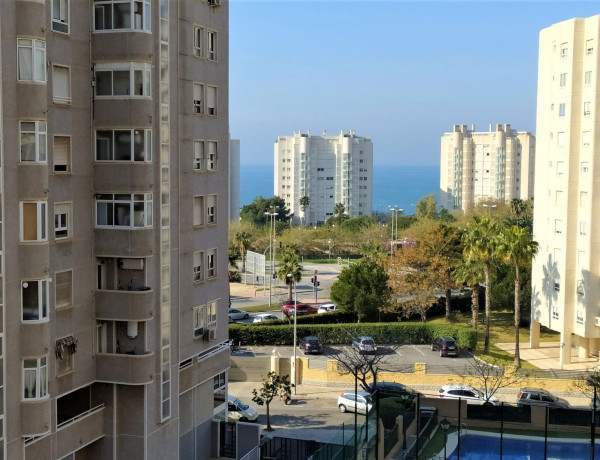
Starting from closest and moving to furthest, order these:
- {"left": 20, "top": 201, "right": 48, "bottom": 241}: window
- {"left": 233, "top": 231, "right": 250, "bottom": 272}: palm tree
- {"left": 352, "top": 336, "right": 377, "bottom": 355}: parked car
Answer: {"left": 20, "top": 201, "right": 48, "bottom": 241}: window
{"left": 352, "top": 336, "right": 377, "bottom": 355}: parked car
{"left": 233, "top": 231, "right": 250, "bottom": 272}: palm tree

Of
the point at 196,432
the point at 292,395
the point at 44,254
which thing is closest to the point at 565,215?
the point at 292,395

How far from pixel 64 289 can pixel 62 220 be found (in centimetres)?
171

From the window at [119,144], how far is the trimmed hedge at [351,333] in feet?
96.5

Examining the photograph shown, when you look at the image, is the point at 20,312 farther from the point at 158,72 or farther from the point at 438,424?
the point at 438,424

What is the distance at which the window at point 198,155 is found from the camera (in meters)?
28.2

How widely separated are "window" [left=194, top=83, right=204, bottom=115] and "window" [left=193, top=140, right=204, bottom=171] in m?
0.91

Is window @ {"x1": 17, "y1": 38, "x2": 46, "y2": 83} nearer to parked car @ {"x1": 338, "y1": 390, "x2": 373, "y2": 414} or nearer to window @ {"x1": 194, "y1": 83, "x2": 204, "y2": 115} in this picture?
window @ {"x1": 194, "y1": 83, "x2": 204, "y2": 115}

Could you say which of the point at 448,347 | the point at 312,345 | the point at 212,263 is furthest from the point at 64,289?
the point at 448,347

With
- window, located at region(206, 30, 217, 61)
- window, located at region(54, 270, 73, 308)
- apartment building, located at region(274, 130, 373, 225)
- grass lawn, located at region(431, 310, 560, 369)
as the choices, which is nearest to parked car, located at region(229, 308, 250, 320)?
grass lawn, located at region(431, 310, 560, 369)

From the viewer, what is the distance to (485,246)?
2083 inches

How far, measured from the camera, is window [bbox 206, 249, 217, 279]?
2953 centimetres

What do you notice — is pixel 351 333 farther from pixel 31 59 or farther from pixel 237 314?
pixel 31 59

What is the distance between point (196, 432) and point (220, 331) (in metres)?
3.20

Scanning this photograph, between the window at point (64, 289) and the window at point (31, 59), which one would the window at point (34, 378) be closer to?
the window at point (64, 289)
